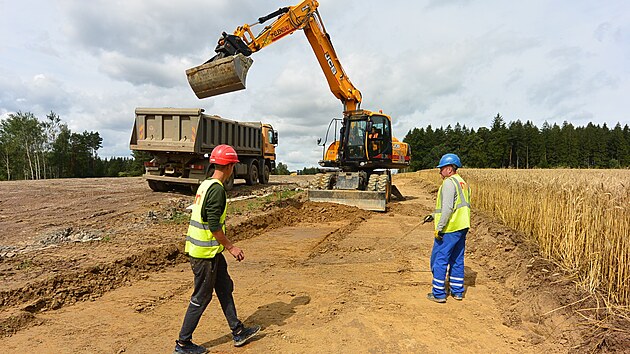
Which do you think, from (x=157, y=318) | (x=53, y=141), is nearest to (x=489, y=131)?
(x=53, y=141)

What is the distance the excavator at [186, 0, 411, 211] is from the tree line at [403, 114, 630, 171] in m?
64.1

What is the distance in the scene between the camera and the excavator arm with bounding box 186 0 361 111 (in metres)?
10.1

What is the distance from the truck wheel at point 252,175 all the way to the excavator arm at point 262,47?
19.2 ft

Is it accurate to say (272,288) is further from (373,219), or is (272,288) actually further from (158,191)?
(158,191)

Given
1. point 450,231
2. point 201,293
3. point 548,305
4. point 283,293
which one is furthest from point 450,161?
point 201,293

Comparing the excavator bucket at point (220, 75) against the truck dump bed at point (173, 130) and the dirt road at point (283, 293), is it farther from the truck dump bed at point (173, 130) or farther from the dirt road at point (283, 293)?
the dirt road at point (283, 293)

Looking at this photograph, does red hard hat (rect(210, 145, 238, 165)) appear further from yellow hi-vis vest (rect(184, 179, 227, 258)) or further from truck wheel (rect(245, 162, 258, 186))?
truck wheel (rect(245, 162, 258, 186))

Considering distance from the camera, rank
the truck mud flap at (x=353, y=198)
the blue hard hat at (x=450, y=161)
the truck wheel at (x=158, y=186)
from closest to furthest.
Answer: the blue hard hat at (x=450, y=161)
the truck mud flap at (x=353, y=198)
the truck wheel at (x=158, y=186)

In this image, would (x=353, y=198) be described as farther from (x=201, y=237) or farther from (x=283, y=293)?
(x=201, y=237)

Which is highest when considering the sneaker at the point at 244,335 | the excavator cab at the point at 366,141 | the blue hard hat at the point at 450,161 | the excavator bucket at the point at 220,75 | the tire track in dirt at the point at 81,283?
the excavator bucket at the point at 220,75

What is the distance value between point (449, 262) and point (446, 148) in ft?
256

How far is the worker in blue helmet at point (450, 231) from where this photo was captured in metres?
4.66

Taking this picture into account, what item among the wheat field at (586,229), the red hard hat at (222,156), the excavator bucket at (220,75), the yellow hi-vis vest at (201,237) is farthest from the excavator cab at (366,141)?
the yellow hi-vis vest at (201,237)

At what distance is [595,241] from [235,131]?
42.6 ft
